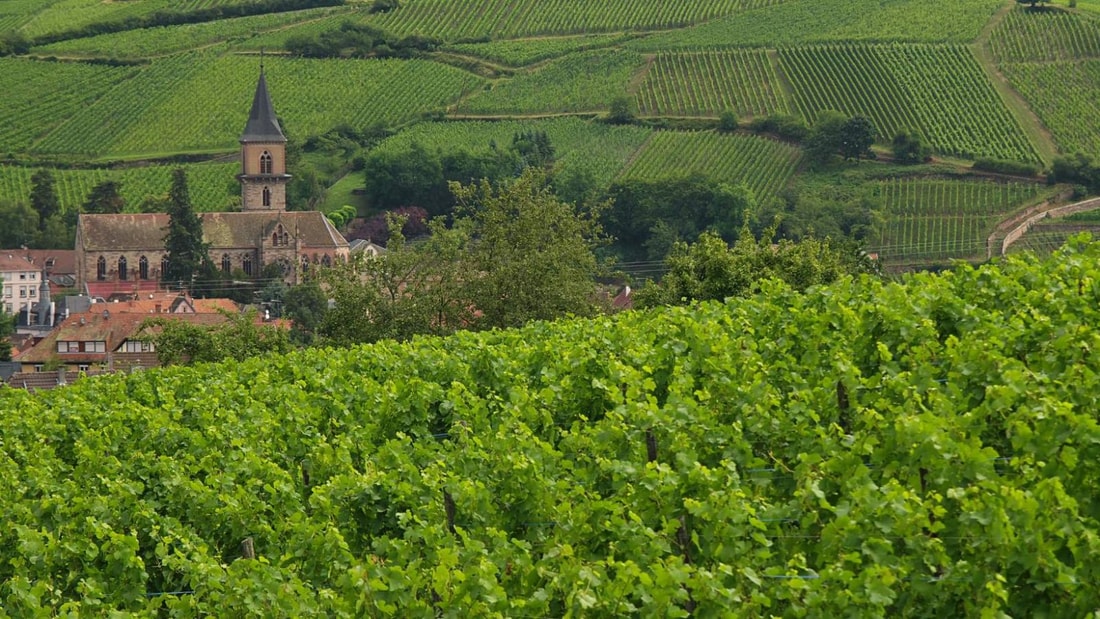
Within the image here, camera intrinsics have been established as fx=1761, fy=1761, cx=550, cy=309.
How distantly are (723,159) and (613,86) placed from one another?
49.5 ft

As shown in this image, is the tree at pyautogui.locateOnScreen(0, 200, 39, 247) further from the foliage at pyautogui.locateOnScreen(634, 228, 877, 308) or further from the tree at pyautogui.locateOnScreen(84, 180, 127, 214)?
the foliage at pyautogui.locateOnScreen(634, 228, 877, 308)

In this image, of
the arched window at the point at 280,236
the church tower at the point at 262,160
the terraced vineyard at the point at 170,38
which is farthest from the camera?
the terraced vineyard at the point at 170,38

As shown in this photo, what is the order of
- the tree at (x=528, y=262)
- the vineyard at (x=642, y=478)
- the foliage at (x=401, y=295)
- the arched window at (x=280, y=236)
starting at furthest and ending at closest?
the arched window at (x=280, y=236) < the foliage at (x=401, y=295) < the tree at (x=528, y=262) < the vineyard at (x=642, y=478)

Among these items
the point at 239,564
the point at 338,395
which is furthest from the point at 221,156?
the point at 239,564

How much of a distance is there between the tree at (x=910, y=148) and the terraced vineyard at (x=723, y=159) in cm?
571

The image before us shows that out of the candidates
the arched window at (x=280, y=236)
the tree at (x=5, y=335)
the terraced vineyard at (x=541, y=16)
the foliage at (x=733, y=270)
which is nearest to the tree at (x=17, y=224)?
the arched window at (x=280, y=236)

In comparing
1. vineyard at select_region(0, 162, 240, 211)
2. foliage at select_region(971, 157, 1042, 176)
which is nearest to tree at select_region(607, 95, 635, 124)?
vineyard at select_region(0, 162, 240, 211)

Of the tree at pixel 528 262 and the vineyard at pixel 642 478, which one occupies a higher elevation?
the tree at pixel 528 262

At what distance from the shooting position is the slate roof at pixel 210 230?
8888 centimetres

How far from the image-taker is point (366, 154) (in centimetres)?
10256

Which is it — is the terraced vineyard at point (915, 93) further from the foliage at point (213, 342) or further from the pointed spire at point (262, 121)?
the foliage at point (213, 342)

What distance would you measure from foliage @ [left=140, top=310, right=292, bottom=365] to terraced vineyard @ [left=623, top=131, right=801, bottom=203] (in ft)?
155

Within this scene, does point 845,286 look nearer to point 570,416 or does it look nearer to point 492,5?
point 570,416

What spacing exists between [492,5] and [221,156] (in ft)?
92.0
